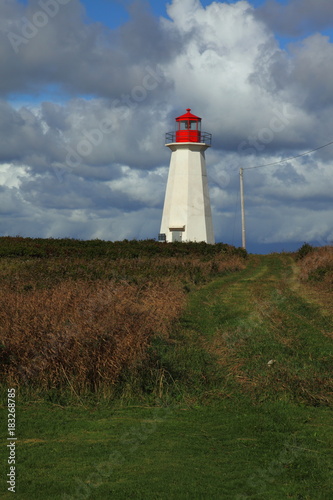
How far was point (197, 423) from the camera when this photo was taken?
808cm

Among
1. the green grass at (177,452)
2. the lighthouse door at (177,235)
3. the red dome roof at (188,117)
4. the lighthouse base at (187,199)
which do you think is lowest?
the green grass at (177,452)

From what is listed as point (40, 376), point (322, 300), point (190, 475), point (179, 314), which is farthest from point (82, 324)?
point (322, 300)

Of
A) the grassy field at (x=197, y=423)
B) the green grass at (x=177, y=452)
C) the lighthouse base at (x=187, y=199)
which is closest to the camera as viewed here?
the green grass at (x=177, y=452)

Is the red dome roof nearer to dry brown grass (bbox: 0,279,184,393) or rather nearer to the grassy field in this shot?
the grassy field

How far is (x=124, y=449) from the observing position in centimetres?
689

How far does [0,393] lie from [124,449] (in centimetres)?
333

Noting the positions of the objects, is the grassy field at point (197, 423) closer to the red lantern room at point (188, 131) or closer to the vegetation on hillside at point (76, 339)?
the vegetation on hillside at point (76, 339)

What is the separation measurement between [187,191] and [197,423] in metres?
43.2

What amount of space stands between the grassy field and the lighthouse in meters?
34.5

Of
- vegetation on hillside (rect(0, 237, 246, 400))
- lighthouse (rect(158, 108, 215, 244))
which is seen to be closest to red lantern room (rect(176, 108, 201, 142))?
lighthouse (rect(158, 108, 215, 244))

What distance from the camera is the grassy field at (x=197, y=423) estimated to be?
19.2 ft

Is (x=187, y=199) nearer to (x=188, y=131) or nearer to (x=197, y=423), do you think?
(x=188, y=131)

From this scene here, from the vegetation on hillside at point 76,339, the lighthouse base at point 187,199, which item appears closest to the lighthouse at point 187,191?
the lighthouse base at point 187,199

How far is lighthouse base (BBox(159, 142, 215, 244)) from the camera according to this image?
164 feet
